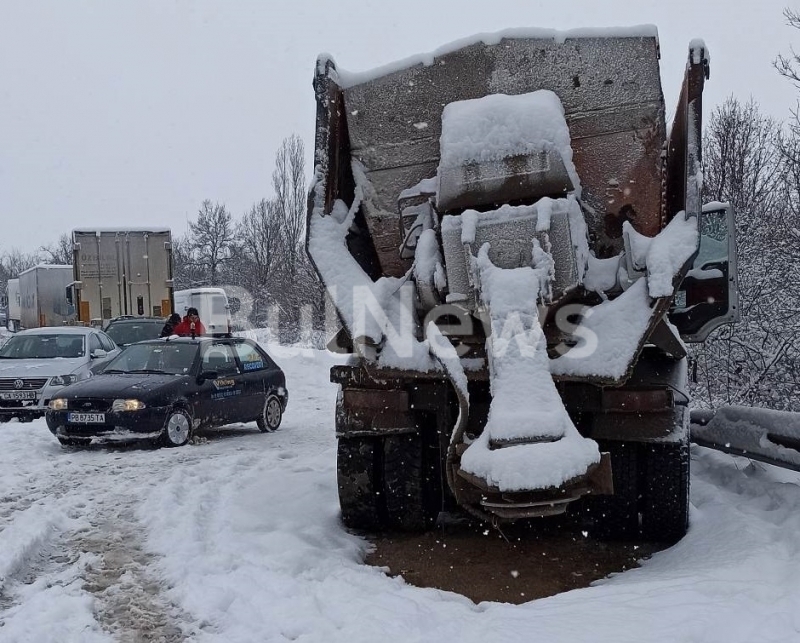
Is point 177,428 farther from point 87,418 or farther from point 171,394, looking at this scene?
point 87,418

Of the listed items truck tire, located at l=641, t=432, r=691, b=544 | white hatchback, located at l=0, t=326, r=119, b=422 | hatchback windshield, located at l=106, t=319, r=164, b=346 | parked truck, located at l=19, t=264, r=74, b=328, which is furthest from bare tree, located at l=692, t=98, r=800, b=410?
parked truck, located at l=19, t=264, r=74, b=328

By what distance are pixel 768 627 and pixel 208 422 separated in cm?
843

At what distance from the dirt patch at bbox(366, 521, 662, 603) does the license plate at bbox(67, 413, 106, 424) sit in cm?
536

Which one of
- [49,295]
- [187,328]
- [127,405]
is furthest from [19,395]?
[49,295]

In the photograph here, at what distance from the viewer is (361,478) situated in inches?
212

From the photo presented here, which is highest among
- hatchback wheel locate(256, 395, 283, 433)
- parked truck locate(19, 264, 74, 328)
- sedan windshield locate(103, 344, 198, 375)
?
parked truck locate(19, 264, 74, 328)

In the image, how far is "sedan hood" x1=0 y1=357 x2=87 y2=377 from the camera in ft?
41.2

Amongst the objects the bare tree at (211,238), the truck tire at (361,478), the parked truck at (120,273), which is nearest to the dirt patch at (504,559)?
the truck tire at (361,478)

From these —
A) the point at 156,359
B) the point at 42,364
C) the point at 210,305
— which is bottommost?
the point at 42,364

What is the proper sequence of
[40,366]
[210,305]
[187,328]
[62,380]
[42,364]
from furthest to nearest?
[210,305] → [187,328] → [42,364] → [40,366] → [62,380]

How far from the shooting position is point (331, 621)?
3.70 meters

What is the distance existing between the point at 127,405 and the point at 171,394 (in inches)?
22.8

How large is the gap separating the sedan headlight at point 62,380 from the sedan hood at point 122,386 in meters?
2.40

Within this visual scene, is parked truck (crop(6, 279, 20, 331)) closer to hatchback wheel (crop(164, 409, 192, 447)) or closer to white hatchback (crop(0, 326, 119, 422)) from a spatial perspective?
white hatchback (crop(0, 326, 119, 422))
